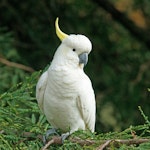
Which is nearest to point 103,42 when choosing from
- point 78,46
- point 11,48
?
point 11,48

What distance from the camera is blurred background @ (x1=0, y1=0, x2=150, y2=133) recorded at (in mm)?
3689

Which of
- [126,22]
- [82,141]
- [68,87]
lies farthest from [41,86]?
[126,22]

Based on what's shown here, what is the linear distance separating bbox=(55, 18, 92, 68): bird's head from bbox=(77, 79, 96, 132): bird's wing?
0.29ft

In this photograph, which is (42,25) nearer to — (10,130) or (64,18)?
(64,18)

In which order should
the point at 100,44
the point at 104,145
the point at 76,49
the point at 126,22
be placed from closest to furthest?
1. the point at 104,145
2. the point at 76,49
3. the point at 126,22
4. the point at 100,44

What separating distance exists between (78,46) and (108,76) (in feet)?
6.38

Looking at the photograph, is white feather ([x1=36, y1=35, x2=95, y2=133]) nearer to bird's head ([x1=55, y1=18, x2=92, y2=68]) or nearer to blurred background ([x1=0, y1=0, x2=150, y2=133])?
bird's head ([x1=55, y1=18, x2=92, y2=68])

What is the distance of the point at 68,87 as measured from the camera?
1.96 meters

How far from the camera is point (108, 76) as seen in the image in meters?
3.90

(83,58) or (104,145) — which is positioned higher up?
(83,58)

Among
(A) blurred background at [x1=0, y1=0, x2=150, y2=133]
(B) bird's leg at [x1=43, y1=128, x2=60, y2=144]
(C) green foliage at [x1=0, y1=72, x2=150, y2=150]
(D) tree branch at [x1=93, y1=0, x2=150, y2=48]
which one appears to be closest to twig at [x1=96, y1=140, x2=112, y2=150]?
(C) green foliage at [x1=0, y1=72, x2=150, y2=150]

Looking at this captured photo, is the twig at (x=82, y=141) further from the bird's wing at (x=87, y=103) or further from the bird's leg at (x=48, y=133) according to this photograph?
the bird's wing at (x=87, y=103)

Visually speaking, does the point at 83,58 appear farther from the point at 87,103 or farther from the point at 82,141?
the point at 82,141

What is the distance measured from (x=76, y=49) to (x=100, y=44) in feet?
6.50
